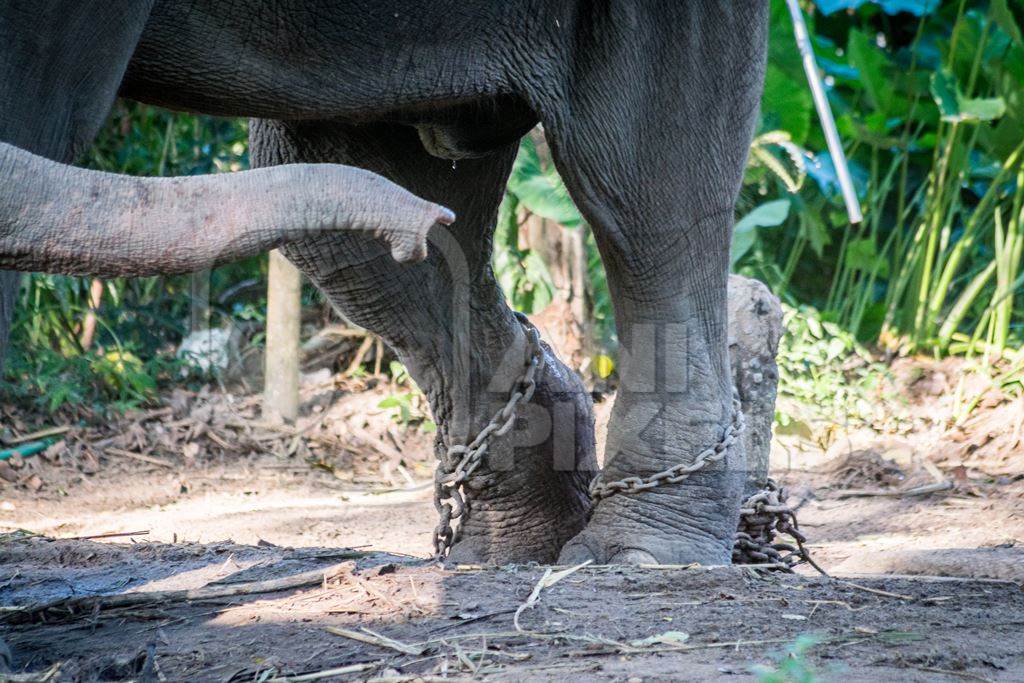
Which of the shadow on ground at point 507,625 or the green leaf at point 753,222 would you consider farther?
the green leaf at point 753,222

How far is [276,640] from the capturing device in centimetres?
234

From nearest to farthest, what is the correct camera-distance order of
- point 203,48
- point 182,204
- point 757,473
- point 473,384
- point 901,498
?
point 182,204
point 203,48
point 473,384
point 757,473
point 901,498

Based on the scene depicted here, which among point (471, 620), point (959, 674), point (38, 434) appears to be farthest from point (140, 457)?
point (959, 674)

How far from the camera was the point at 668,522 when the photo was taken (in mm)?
3490

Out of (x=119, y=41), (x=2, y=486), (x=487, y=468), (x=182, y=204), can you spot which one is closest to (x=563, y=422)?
(x=487, y=468)

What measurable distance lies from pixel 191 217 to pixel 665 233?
1877 mm

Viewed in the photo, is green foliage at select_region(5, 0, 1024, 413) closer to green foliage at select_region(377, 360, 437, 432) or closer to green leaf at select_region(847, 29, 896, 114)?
green leaf at select_region(847, 29, 896, 114)

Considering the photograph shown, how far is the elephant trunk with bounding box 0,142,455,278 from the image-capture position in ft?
5.90

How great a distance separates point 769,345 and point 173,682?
2916 millimetres

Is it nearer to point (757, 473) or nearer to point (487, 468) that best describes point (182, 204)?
point (487, 468)

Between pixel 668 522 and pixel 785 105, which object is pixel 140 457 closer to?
pixel 668 522

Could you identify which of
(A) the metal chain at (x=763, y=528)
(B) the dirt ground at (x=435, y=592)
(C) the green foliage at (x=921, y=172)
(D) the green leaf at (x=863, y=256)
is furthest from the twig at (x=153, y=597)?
(D) the green leaf at (x=863, y=256)

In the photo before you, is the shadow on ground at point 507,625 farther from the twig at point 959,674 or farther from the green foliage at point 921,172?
the green foliage at point 921,172

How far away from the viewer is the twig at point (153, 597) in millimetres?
2662
